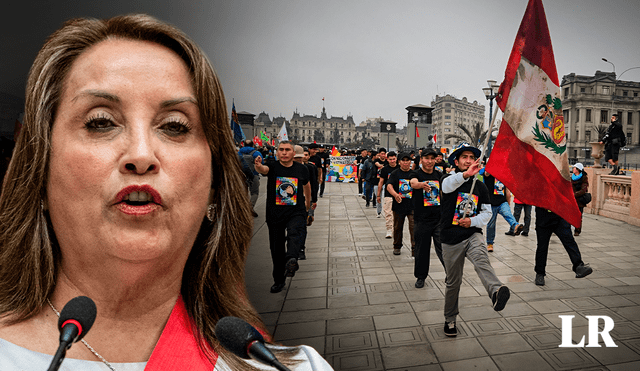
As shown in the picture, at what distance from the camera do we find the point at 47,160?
2.88ft

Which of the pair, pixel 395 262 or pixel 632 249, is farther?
pixel 632 249

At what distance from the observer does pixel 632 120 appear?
60062 mm

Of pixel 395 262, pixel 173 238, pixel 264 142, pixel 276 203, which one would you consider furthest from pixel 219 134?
pixel 264 142

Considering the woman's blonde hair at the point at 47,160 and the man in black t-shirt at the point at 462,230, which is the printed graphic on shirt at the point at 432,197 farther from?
the woman's blonde hair at the point at 47,160

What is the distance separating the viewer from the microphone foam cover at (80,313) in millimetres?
705

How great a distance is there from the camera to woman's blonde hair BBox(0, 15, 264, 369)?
0.89m

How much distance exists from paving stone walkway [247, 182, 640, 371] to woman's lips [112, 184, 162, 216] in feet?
10.7

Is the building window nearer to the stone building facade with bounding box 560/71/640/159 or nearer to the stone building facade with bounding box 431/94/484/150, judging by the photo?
the stone building facade with bounding box 560/71/640/159

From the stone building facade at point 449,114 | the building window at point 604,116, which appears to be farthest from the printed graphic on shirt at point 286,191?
the stone building facade at point 449,114

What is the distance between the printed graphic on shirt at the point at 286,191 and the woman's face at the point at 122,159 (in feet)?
15.2

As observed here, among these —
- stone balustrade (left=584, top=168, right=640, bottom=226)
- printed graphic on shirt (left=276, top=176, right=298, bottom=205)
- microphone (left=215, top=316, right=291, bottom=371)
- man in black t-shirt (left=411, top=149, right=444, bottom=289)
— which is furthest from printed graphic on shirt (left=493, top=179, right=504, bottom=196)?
microphone (left=215, top=316, right=291, bottom=371)

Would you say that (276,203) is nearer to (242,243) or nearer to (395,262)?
(395,262)

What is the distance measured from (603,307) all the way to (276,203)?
4939 millimetres

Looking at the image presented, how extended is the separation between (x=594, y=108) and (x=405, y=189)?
234 ft
